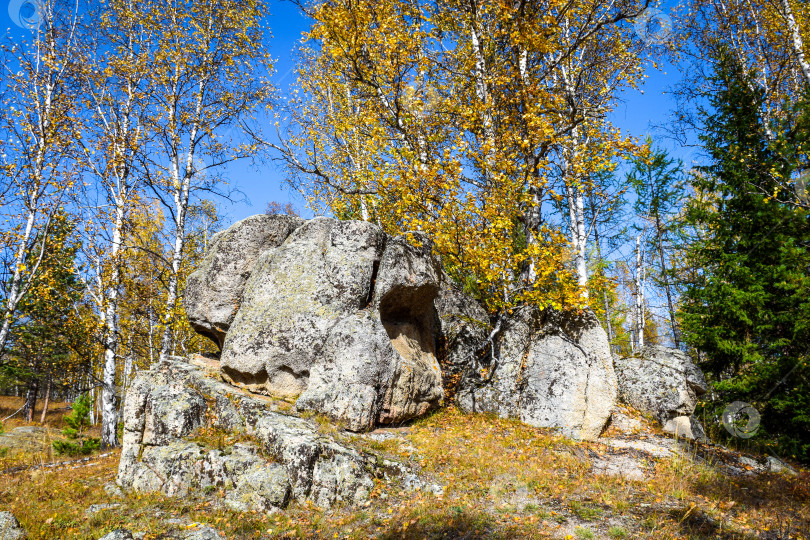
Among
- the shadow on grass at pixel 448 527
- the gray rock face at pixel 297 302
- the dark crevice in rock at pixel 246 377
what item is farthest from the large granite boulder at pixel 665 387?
the dark crevice in rock at pixel 246 377

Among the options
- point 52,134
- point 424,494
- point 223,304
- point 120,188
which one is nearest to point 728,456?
point 424,494

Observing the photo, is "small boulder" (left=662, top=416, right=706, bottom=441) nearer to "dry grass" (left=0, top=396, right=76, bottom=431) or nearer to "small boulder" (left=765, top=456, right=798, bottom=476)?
"small boulder" (left=765, top=456, right=798, bottom=476)

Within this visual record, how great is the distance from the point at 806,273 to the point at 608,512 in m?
9.07

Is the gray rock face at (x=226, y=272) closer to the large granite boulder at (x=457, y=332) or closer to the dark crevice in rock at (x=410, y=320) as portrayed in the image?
the dark crevice in rock at (x=410, y=320)

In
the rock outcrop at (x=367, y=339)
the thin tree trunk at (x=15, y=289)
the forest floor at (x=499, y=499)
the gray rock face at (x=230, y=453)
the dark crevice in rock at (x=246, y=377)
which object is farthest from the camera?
the thin tree trunk at (x=15, y=289)

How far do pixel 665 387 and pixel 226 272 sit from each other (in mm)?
11818

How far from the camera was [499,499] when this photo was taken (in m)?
6.64

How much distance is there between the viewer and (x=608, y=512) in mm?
6223

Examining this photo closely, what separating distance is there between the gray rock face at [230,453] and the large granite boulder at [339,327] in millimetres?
849

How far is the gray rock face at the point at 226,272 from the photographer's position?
1076cm

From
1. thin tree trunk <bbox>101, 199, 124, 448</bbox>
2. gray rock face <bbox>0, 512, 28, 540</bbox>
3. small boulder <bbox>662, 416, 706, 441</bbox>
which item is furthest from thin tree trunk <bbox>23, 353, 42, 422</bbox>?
small boulder <bbox>662, 416, 706, 441</bbox>

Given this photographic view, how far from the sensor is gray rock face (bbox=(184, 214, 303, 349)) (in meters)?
10.8

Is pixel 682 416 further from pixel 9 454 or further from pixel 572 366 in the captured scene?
pixel 9 454

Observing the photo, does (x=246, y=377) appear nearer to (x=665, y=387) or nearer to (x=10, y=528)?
(x=10, y=528)
